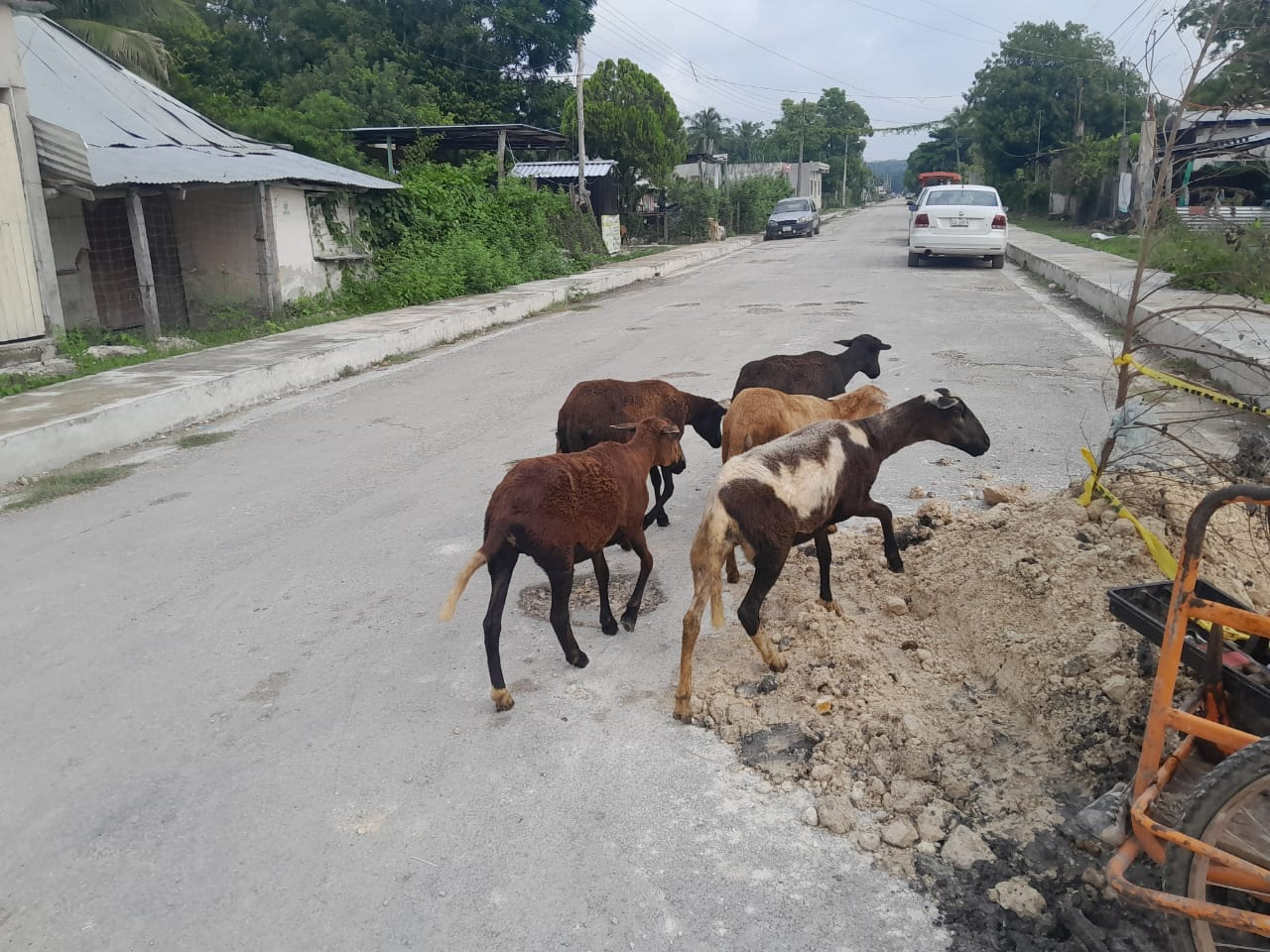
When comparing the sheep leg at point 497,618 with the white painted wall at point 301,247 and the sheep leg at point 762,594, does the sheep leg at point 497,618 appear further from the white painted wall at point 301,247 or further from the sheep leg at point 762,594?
the white painted wall at point 301,247

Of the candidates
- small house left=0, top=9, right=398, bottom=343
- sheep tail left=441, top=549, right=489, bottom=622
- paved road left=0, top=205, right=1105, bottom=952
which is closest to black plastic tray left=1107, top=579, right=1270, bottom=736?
paved road left=0, top=205, right=1105, bottom=952

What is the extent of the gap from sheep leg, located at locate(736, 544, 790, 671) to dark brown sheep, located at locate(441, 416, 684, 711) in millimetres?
702

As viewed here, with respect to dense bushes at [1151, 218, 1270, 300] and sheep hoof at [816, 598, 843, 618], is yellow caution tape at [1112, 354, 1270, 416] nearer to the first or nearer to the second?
sheep hoof at [816, 598, 843, 618]

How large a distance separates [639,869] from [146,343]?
12.8 m

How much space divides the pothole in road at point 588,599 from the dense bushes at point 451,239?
12.9 m

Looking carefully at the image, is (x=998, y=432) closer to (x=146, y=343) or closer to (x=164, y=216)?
(x=146, y=343)

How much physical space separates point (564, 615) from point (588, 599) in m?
0.95

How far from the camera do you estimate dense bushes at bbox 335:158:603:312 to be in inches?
699

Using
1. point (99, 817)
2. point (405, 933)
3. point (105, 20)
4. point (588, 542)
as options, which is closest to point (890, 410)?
point (588, 542)

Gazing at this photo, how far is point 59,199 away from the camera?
1433 cm

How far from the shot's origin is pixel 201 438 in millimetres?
8906

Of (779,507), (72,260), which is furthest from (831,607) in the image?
(72,260)

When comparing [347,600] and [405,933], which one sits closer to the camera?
[405,933]

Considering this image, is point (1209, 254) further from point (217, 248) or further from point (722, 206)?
point (722, 206)
